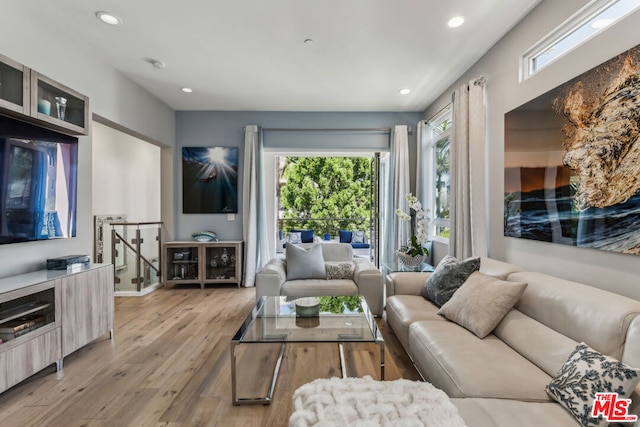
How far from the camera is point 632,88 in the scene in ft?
5.21

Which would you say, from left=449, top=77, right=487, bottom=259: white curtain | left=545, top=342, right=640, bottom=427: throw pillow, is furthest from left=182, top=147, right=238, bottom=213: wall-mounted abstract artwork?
left=545, top=342, right=640, bottom=427: throw pillow

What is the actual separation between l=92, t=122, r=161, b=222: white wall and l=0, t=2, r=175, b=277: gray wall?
176cm

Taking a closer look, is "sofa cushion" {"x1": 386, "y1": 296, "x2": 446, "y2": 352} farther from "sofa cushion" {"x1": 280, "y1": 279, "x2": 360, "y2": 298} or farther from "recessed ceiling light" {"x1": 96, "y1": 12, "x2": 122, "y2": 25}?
"recessed ceiling light" {"x1": 96, "y1": 12, "x2": 122, "y2": 25}

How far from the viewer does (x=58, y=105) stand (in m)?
2.51

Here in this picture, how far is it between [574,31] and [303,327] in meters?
2.74

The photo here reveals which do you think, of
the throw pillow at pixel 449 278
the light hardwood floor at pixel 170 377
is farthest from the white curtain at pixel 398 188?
the throw pillow at pixel 449 278

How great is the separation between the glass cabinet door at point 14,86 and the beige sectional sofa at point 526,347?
10.3ft

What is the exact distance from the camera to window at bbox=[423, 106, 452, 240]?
411 centimetres

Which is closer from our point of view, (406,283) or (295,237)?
(406,283)

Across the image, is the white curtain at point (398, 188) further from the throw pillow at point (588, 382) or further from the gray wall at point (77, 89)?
the gray wall at point (77, 89)

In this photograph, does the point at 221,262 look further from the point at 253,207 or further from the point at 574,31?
the point at 574,31

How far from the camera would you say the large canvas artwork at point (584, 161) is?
63.2 inches

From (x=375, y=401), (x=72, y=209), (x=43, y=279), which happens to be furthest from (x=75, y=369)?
(x=375, y=401)

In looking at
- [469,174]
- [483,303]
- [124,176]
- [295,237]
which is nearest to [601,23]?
[469,174]
